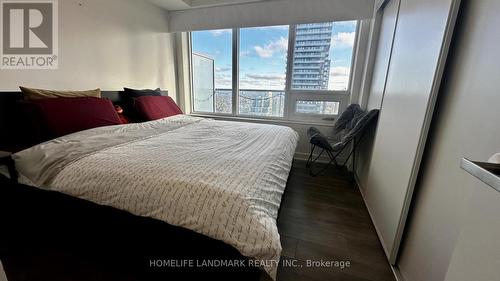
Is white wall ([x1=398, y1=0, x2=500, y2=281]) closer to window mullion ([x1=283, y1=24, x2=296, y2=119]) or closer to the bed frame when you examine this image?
the bed frame

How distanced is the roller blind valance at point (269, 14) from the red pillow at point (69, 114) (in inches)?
83.0

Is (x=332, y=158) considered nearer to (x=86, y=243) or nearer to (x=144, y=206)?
(x=144, y=206)

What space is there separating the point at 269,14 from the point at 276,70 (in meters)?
0.81

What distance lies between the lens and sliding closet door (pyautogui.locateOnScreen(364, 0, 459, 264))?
1.13m

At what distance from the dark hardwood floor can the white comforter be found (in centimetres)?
60

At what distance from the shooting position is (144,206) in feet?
3.39

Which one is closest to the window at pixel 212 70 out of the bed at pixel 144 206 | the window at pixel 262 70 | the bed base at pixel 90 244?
the window at pixel 262 70

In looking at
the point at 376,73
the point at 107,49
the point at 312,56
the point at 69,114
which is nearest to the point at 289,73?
the point at 312,56

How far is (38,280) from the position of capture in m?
1.21

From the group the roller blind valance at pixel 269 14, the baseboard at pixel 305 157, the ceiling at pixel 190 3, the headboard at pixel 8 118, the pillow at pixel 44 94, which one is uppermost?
the ceiling at pixel 190 3

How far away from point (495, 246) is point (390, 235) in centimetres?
120

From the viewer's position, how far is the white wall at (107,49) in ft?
6.77

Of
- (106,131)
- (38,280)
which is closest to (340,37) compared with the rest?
(106,131)

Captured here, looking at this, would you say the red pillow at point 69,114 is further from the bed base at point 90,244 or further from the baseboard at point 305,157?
the baseboard at point 305,157
